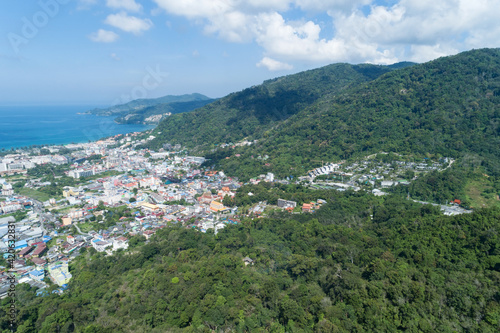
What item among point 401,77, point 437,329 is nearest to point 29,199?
point 437,329

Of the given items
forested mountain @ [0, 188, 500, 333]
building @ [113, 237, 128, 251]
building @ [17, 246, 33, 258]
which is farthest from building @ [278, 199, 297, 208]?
building @ [17, 246, 33, 258]

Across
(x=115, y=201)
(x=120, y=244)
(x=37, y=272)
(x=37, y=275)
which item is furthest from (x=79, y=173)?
(x=37, y=275)

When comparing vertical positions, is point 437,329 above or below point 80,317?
above

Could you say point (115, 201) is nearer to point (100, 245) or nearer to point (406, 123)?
point (100, 245)

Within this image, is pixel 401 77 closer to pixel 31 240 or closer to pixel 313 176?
pixel 313 176

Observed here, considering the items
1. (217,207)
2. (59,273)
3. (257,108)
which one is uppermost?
(257,108)

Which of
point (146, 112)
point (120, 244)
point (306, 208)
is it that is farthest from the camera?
point (146, 112)

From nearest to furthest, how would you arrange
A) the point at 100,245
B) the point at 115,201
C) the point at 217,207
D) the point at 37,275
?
1. the point at 37,275
2. the point at 100,245
3. the point at 217,207
4. the point at 115,201

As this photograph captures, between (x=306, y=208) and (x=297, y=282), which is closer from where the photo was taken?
(x=297, y=282)
